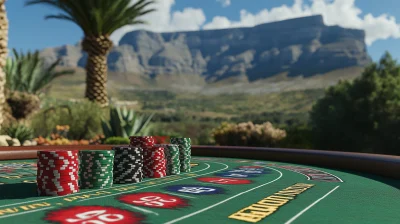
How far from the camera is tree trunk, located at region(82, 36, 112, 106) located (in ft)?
81.4

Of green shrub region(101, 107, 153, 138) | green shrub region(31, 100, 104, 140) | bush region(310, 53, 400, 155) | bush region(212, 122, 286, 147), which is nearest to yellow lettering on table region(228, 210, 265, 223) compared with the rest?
green shrub region(101, 107, 153, 138)

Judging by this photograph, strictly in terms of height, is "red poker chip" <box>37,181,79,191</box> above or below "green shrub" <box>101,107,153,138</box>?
below

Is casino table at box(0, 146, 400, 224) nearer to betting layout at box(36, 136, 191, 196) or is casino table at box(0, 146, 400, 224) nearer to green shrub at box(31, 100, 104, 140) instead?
betting layout at box(36, 136, 191, 196)

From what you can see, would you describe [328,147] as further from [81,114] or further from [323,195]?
[323,195]

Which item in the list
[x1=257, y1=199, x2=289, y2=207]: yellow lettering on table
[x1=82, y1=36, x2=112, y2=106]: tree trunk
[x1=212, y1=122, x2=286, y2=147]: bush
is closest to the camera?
[x1=257, y1=199, x2=289, y2=207]: yellow lettering on table

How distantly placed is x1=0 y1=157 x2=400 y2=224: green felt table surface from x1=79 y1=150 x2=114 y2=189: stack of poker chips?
21 cm

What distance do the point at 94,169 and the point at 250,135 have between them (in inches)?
702

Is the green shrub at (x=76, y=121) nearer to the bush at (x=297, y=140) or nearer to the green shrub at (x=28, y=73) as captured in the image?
the green shrub at (x=28, y=73)

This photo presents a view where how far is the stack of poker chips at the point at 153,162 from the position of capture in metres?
7.93

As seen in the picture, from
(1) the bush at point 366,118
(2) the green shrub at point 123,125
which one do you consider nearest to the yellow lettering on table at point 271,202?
(2) the green shrub at point 123,125

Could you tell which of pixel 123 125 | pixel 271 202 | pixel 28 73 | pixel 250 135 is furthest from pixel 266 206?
pixel 28 73

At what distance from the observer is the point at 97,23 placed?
24.1m

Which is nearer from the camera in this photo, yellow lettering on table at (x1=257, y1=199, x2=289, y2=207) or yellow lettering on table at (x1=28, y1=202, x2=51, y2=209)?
yellow lettering on table at (x1=28, y1=202, x2=51, y2=209)

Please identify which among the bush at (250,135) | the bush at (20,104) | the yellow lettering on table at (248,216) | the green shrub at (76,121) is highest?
the bush at (20,104)
